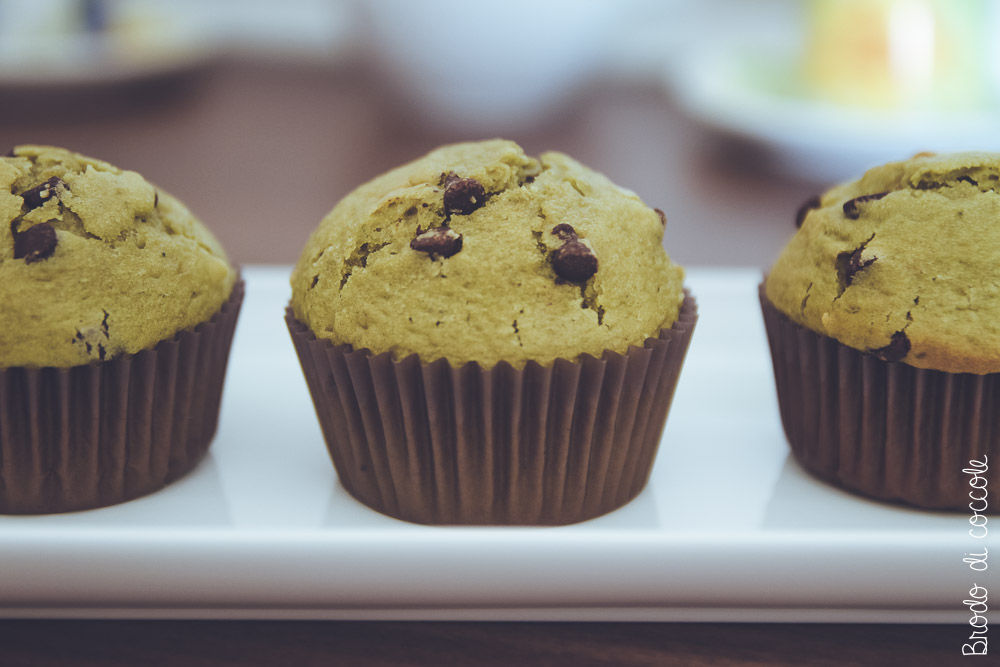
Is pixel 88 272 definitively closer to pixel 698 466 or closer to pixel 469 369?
pixel 469 369

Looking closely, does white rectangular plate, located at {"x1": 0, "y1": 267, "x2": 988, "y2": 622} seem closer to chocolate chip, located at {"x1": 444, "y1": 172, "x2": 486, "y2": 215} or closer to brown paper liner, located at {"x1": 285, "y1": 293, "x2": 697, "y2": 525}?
brown paper liner, located at {"x1": 285, "y1": 293, "x2": 697, "y2": 525}

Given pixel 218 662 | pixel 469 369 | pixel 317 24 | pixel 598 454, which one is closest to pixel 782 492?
pixel 598 454

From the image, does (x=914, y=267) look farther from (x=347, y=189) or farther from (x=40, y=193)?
(x=347, y=189)

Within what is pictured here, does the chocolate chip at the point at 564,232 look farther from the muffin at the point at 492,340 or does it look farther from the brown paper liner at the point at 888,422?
the brown paper liner at the point at 888,422

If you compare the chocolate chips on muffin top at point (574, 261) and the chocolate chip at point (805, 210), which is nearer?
the chocolate chips on muffin top at point (574, 261)

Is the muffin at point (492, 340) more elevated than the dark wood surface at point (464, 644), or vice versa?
the muffin at point (492, 340)

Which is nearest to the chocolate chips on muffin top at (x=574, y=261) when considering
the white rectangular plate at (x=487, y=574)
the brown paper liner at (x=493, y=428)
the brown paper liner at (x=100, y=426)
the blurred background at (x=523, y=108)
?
the brown paper liner at (x=493, y=428)
